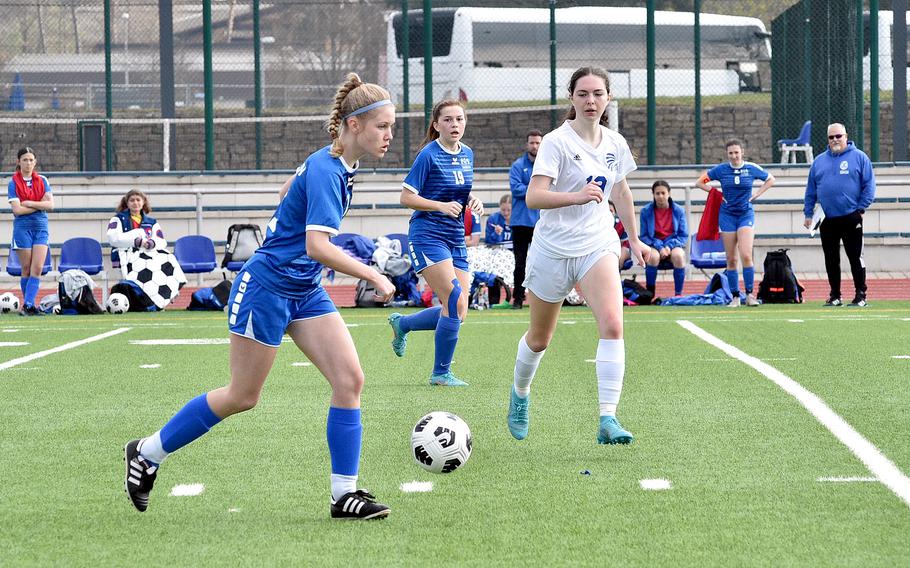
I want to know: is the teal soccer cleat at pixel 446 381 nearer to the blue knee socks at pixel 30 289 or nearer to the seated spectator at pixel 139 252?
the seated spectator at pixel 139 252

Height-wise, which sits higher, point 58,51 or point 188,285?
point 58,51

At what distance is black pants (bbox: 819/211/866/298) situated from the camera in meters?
16.1

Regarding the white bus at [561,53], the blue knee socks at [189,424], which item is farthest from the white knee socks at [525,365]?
the white bus at [561,53]

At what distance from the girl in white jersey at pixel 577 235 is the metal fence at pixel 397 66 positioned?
16.7 m

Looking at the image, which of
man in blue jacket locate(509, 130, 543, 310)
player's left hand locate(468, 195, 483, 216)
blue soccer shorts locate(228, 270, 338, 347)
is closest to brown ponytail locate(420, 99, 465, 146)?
player's left hand locate(468, 195, 483, 216)

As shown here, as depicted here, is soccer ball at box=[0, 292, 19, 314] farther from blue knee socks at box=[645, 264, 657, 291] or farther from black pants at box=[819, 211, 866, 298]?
black pants at box=[819, 211, 866, 298]

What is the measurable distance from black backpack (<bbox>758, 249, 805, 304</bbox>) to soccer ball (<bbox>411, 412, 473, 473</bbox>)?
11826 mm

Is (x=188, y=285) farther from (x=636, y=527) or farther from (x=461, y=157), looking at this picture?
(x=636, y=527)

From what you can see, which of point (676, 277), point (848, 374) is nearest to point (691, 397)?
point (848, 374)

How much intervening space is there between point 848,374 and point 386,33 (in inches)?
667

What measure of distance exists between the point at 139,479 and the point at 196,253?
13685 mm

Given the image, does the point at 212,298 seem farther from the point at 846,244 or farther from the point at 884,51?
the point at 884,51

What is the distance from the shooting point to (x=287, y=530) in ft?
16.2

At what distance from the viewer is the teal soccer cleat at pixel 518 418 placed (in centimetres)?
687
